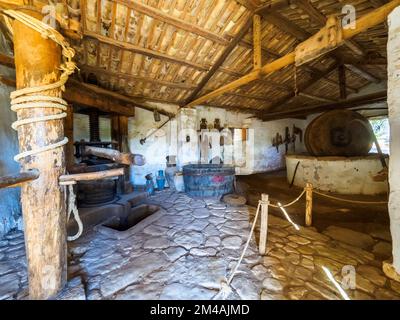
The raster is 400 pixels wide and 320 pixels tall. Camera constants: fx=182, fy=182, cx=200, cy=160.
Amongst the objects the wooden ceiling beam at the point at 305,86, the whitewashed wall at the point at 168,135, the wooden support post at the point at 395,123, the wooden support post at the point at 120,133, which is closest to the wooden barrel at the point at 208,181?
the whitewashed wall at the point at 168,135

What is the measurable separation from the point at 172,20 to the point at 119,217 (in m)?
4.17

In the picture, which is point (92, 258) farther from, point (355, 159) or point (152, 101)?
point (355, 159)

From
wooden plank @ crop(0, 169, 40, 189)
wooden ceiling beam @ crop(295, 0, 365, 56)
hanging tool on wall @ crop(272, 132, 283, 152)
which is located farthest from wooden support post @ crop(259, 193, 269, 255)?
hanging tool on wall @ crop(272, 132, 283, 152)

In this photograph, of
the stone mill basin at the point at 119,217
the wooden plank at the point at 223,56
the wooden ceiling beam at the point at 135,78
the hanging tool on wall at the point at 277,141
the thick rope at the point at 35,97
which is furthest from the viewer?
the hanging tool on wall at the point at 277,141

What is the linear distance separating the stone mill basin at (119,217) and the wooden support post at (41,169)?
1.41 metres

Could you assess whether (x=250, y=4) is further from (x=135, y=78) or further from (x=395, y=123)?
(x=395, y=123)

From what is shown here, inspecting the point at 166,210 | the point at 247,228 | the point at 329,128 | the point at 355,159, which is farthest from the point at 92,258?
the point at 329,128

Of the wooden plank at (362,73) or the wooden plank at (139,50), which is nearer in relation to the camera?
the wooden plank at (139,50)

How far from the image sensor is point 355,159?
5.59 metres

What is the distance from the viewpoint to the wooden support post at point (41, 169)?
1553mm

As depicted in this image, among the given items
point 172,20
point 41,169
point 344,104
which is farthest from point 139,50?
point 344,104

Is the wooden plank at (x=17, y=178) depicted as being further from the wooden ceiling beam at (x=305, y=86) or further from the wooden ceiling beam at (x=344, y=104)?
the wooden ceiling beam at (x=305, y=86)

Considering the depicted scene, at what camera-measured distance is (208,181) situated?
5.29 metres
